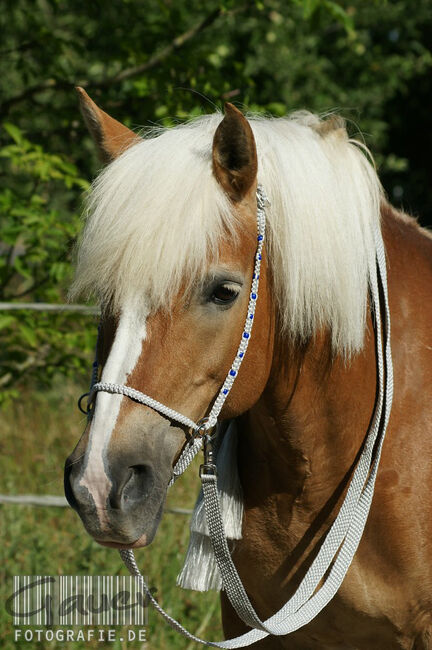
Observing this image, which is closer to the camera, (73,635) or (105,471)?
(105,471)

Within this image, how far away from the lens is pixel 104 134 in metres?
2.08

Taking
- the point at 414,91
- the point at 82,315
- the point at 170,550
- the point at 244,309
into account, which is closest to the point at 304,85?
the point at 414,91

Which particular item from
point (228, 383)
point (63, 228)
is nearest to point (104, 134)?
point (228, 383)

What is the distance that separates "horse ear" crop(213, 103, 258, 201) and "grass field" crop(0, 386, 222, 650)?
1.44 meters

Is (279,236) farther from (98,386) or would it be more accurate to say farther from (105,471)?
(105,471)

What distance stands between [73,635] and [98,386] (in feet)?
7.01

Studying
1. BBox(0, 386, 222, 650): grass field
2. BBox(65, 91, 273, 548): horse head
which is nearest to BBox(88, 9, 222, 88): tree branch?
BBox(0, 386, 222, 650): grass field

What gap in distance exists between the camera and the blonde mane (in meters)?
1.74

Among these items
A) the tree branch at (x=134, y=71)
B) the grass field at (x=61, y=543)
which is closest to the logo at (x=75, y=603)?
the grass field at (x=61, y=543)

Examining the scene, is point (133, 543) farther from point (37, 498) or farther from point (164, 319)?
point (37, 498)

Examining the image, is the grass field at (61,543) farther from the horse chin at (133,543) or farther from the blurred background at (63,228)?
the horse chin at (133,543)

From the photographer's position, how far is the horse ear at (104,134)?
2061 mm

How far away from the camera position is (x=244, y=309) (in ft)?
5.94

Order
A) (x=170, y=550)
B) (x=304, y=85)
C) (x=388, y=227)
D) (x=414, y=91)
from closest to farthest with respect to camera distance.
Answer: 1. (x=388, y=227)
2. (x=170, y=550)
3. (x=304, y=85)
4. (x=414, y=91)
